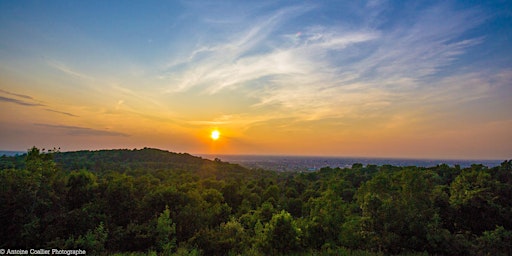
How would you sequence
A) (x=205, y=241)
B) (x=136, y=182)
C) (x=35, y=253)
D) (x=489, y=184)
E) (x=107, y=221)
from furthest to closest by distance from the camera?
(x=136, y=182)
(x=489, y=184)
(x=107, y=221)
(x=205, y=241)
(x=35, y=253)

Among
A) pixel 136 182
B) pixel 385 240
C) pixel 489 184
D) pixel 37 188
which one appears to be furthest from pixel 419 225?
pixel 136 182

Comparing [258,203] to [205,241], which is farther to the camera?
[258,203]

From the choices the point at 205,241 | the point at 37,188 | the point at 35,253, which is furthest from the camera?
the point at 37,188

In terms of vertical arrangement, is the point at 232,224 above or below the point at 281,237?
below

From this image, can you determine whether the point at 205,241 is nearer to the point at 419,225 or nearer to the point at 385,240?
the point at 385,240

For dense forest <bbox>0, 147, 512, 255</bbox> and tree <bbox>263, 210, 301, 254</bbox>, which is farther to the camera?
dense forest <bbox>0, 147, 512, 255</bbox>

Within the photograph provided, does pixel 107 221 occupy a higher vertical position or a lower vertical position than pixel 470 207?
lower

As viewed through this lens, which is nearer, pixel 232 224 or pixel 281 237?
pixel 281 237

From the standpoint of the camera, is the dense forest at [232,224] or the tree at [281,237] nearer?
the tree at [281,237]

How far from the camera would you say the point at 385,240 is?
561 inches

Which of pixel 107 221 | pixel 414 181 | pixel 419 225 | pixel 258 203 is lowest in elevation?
pixel 258 203

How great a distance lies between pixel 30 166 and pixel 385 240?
26.2 m

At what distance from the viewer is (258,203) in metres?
44.0

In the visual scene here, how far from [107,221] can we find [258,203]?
2691 centimetres
